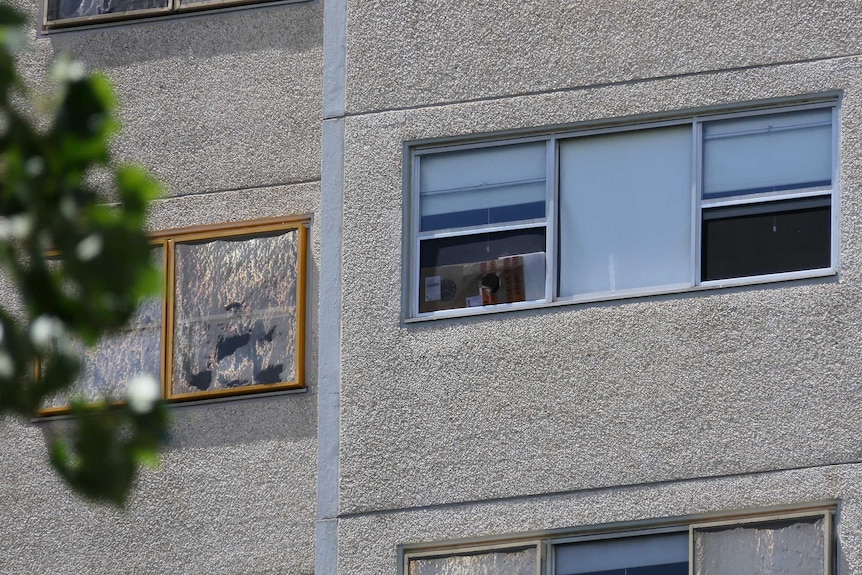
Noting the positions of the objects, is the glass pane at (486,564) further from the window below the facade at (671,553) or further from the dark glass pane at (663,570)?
the dark glass pane at (663,570)

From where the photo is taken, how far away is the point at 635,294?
13148mm

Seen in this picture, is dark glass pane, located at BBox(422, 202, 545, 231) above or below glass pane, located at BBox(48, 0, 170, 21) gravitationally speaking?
below

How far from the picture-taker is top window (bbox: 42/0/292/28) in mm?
15664

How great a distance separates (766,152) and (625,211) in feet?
3.15

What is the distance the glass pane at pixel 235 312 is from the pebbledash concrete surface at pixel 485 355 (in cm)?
19

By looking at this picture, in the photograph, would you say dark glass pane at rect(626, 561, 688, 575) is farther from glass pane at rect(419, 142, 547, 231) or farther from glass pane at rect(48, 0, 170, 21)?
glass pane at rect(48, 0, 170, 21)

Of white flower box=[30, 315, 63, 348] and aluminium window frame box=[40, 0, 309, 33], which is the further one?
aluminium window frame box=[40, 0, 309, 33]

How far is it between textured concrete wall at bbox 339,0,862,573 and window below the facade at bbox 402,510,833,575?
0.14 metres

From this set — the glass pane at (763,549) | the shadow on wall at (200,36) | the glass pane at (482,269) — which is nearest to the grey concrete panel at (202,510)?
the glass pane at (482,269)

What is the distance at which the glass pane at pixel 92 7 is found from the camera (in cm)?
1590

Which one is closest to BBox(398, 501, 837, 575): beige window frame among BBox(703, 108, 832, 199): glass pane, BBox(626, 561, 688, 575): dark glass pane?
BBox(626, 561, 688, 575): dark glass pane

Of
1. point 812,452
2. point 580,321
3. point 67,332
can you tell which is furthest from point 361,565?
point 67,332

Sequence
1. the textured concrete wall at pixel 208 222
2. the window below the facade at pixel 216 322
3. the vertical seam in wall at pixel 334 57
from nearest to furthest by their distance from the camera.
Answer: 1. the vertical seam in wall at pixel 334 57
2. the textured concrete wall at pixel 208 222
3. the window below the facade at pixel 216 322

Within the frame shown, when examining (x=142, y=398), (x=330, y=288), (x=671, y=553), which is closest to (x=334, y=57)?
(x=330, y=288)
